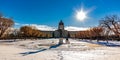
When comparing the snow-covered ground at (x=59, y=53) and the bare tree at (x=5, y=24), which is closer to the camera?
the snow-covered ground at (x=59, y=53)

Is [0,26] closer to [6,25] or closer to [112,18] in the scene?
[6,25]

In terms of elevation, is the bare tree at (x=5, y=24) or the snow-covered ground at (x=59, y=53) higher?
the bare tree at (x=5, y=24)

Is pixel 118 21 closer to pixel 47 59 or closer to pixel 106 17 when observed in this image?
pixel 106 17

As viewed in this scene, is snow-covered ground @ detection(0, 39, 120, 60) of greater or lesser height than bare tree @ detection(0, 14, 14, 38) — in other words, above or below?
below

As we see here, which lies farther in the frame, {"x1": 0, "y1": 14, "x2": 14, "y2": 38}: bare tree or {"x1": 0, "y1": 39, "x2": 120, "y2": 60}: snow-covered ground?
{"x1": 0, "y1": 14, "x2": 14, "y2": 38}: bare tree

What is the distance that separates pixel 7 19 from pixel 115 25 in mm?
41855

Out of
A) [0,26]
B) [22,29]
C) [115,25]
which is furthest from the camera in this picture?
[22,29]

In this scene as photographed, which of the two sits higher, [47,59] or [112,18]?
[112,18]

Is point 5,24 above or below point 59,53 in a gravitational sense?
above

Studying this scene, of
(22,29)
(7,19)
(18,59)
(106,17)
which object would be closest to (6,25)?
(7,19)

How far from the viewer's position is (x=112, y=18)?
210 feet

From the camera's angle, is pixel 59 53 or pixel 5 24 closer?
pixel 59 53

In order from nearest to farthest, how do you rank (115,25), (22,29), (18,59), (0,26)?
(18,59)
(115,25)
(0,26)
(22,29)

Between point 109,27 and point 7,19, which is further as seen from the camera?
point 7,19
